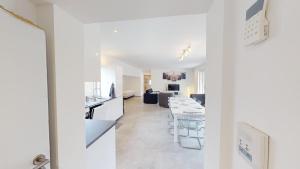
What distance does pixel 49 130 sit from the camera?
3.46 ft

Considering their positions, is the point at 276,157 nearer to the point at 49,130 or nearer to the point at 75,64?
the point at 49,130

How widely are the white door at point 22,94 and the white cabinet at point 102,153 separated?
689 mm

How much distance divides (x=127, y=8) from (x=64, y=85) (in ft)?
2.25

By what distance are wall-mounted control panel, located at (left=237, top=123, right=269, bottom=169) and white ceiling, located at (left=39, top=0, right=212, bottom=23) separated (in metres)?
0.80

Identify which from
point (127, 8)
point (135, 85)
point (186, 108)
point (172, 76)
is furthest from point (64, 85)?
point (135, 85)

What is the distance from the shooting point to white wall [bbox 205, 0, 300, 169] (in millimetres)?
420

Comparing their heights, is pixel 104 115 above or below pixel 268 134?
below

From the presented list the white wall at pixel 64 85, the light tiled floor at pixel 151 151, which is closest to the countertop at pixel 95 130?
the white wall at pixel 64 85

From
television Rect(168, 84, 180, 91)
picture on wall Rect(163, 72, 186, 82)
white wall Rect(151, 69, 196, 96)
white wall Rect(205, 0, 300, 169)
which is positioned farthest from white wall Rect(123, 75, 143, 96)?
white wall Rect(205, 0, 300, 169)

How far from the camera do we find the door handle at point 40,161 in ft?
2.86

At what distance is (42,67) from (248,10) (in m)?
1.06

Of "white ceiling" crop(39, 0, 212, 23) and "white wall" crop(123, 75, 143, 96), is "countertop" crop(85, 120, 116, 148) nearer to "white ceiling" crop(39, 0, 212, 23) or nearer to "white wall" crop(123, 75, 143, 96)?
"white ceiling" crop(39, 0, 212, 23)

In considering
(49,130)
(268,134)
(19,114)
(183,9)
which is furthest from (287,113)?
(49,130)

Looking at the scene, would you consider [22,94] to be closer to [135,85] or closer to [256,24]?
[256,24]
